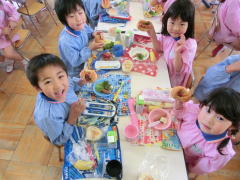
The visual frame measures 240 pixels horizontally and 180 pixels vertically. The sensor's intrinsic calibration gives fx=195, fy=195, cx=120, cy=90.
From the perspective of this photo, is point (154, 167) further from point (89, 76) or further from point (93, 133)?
point (89, 76)

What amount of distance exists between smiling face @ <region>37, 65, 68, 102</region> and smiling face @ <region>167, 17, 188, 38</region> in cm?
102

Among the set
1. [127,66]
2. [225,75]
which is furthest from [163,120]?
[225,75]

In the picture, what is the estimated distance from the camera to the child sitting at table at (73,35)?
1.76 meters

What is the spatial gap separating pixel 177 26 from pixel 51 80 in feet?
3.72

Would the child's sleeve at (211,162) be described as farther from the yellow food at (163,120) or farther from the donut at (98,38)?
the donut at (98,38)

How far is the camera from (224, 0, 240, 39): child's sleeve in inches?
87.4

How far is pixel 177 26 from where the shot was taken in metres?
1.68

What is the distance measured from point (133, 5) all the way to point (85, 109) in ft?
5.89

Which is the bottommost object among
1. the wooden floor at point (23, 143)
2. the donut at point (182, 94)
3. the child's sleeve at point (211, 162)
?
the wooden floor at point (23, 143)

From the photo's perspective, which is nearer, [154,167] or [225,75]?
[154,167]

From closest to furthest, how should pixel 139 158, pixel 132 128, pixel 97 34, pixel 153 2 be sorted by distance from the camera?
pixel 139 158
pixel 132 128
pixel 97 34
pixel 153 2

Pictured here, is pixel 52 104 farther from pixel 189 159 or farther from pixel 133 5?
pixel 133 5

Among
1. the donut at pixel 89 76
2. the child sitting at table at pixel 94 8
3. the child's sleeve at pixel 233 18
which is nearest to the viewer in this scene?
the donut at pixel 89 76

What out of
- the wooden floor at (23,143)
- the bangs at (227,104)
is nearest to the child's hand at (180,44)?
the bangs at (227,104)
